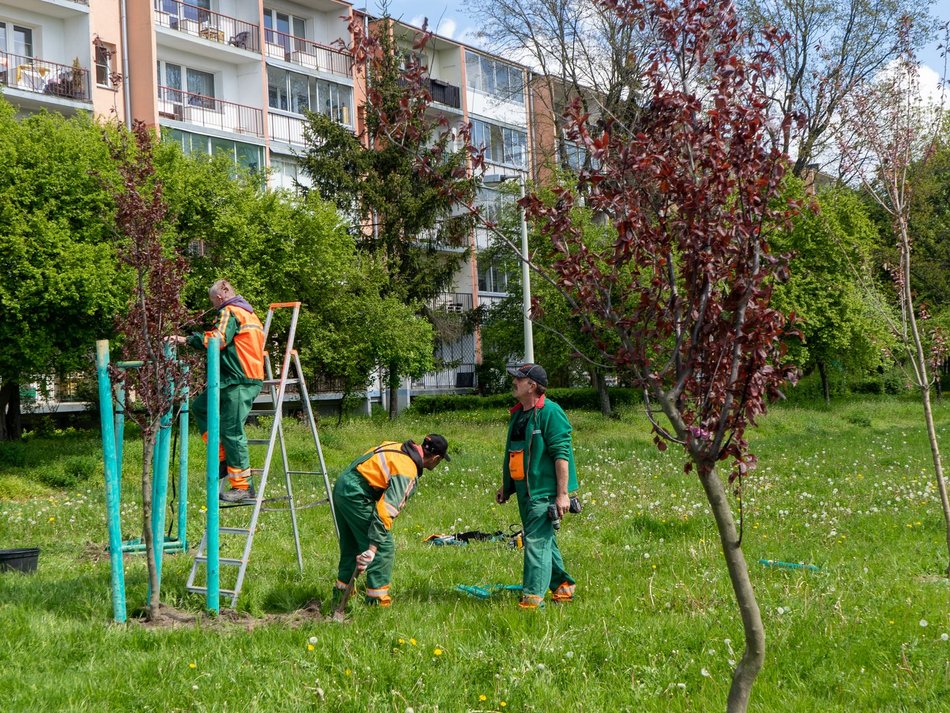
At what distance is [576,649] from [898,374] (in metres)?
37.9

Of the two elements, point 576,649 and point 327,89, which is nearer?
point 576,649

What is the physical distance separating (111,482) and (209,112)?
94.1 feet

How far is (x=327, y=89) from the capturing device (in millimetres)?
37875

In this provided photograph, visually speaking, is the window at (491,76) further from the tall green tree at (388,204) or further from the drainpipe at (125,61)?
the drainpipe at (125,61)

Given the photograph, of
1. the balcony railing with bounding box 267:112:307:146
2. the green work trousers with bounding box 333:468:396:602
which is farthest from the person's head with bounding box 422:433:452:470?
the balcony railing with bounding box 267:112:307:146

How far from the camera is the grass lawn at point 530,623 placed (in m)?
5.67

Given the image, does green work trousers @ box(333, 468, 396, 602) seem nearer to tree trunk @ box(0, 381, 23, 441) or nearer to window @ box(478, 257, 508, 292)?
tree trunk @ box(0, 381, 23, 441)

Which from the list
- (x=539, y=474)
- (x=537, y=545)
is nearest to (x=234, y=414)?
(x=539, y=474)

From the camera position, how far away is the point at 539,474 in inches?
312

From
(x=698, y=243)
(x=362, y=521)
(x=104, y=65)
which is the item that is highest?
(x=104, y=65)

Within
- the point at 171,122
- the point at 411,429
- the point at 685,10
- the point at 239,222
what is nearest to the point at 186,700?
the point at 685,10

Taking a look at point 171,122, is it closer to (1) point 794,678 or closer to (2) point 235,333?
(2) point 235,333

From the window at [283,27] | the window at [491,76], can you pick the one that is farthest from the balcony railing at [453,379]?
the window at [283,27]

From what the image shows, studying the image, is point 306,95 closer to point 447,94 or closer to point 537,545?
point 447,94
